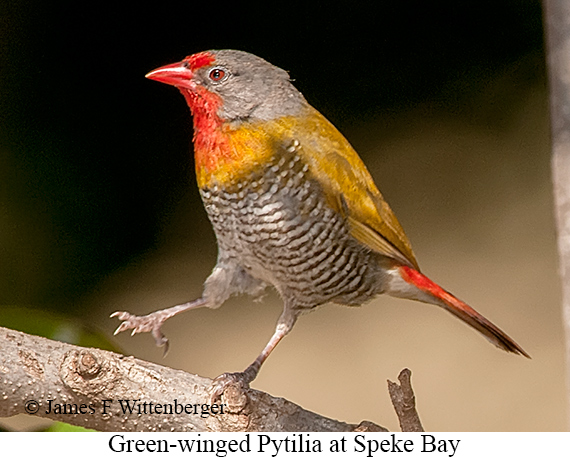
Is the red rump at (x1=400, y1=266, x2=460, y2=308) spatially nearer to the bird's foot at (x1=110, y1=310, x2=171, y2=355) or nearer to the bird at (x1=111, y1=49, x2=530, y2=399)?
the bird at (x1=111, y1=49, x2=530, y2=399)

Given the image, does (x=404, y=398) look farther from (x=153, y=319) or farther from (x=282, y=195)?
(x=153, y=319)

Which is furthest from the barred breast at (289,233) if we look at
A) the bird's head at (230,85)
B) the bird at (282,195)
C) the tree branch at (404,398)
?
the tree branch at (404,398)

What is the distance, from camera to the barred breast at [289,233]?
4.62 feet

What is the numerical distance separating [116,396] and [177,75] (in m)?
0.64

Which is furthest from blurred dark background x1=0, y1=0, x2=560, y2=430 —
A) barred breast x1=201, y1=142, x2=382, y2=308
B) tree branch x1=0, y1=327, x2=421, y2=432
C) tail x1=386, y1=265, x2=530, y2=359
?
tree branch x1=0, y1=327, x2=421, y2=432

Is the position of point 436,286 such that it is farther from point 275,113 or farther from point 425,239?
point 275,113

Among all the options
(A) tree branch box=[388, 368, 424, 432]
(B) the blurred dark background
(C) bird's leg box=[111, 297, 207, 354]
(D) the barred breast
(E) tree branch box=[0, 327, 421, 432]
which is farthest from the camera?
(B) the blurred dark background

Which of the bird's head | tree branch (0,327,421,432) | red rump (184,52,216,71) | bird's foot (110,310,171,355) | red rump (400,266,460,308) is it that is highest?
red rump (184,52,216,71)

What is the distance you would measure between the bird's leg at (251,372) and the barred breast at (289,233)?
4cm

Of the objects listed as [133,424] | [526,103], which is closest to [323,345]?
[133,424]

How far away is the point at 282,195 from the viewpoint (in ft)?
4.61

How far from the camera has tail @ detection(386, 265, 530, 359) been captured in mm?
1501

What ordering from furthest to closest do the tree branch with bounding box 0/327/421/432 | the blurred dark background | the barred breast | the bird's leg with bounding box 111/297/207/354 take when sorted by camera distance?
the blurred dark background < the bird's leg with bounding box 111/297/207/354 < the barred breast < the tree branch with bounding box 0/327/421/432

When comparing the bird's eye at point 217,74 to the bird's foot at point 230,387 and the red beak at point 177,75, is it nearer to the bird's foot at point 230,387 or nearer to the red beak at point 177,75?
the red beak at point 177,75
